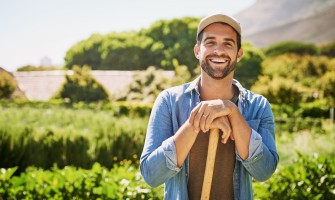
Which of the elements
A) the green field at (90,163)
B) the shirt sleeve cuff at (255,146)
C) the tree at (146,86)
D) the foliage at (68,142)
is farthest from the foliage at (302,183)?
the tree at (146,86)

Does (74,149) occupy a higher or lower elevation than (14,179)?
lower

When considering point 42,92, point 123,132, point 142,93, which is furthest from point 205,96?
point 42,92

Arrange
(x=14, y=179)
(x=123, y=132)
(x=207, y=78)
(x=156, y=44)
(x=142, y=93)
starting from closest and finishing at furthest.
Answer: (x=207, y=78) < (x=14, y=179) < (x=123, y=132) < (x=142, y=93) < (x=156, y=44)

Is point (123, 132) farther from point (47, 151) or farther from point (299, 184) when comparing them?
point (299, 184)

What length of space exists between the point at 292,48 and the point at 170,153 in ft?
203

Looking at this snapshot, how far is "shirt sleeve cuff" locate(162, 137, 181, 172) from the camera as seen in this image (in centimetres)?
173

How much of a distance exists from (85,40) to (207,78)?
6106cm

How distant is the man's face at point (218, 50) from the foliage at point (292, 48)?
60.2 m

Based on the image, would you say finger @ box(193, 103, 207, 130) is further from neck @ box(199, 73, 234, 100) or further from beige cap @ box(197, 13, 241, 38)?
beige cap @ box(197, 13, 241, 38)

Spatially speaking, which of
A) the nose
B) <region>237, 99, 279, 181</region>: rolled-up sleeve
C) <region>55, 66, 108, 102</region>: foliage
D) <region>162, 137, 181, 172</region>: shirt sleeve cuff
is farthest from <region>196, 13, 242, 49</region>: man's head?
<region>55, 66, 108, 102</region>: foliage

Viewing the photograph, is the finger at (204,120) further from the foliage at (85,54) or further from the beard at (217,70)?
the foliage at (85,54)

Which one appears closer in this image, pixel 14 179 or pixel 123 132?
pixel 14 179

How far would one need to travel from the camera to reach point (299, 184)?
417 centimetres

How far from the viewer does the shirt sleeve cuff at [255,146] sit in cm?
174
